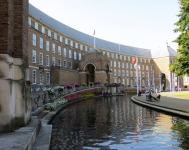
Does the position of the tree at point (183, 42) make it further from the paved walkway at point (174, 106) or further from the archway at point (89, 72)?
the archway at point (89, 72)

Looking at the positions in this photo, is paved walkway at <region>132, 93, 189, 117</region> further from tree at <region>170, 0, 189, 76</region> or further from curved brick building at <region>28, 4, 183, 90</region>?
curved brick building at <region>28, 4, 183, 90</region>

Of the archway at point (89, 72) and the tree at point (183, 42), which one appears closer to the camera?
the tree at point (183, 42)

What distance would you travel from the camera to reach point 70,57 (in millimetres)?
50188

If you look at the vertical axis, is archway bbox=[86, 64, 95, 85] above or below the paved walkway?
above

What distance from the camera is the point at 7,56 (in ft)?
19.0

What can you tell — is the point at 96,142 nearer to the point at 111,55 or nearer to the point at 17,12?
the point at 17,12

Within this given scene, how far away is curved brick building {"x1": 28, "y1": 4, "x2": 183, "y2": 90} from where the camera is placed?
3569cm

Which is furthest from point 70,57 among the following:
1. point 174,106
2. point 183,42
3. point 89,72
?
point 174,106

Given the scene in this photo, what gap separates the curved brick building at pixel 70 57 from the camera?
1405 inches

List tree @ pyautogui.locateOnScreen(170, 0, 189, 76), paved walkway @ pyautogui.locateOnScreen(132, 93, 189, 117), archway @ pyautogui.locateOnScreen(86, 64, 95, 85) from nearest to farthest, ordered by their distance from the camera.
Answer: paved walkway @ pyautogui.locateOnScreen(132, 93, 189, 117) < tree @ pyautogui.locateOnScreen(170, 0, 189, 76) < archway @ pyautogui.locateOnScreen(86, 64, 95, 85)

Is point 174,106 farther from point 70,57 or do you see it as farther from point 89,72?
point 70,57

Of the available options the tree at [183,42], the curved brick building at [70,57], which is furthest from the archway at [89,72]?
the tree at [183,42]

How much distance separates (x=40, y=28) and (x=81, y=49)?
20620 mm

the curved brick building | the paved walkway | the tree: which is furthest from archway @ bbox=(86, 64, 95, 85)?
the paved walkway
